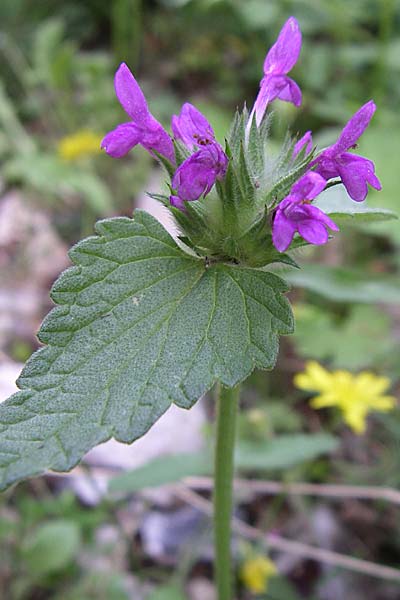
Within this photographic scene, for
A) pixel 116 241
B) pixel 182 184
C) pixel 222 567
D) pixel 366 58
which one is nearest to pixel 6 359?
pixel 222 567

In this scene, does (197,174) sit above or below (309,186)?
above

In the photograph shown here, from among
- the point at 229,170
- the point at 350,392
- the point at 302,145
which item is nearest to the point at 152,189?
the point at 350,392

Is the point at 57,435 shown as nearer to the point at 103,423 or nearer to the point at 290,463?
the point at 103,423

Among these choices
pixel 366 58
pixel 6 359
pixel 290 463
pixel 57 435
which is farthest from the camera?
pixel 366 58

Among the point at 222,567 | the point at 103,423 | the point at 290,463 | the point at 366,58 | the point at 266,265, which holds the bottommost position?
the point at 222,567

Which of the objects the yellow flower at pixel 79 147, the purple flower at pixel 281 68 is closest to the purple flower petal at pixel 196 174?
the purple flower at pixel 281 68

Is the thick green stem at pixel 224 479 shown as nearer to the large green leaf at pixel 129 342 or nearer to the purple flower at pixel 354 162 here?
the large green leaf at pixel 129 342

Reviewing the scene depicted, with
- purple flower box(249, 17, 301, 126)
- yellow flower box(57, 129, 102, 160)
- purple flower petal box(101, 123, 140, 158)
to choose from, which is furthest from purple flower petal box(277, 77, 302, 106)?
yellow flower box(57, 129, 102, 160)

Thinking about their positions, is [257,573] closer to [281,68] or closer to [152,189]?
[281,68]
